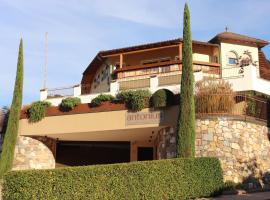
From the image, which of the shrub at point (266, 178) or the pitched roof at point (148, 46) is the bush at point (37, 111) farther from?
the shrub at point (266, 178)

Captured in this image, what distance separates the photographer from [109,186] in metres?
A: 14.0

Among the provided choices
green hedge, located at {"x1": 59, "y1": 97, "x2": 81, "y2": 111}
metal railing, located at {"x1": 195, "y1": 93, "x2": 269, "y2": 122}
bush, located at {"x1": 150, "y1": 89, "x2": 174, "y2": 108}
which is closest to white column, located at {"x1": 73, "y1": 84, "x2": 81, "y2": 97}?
green hedge, located at {"x1": 59, "y1": 97, "x2": 81, "y2": 111}

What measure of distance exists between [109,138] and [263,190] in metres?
10.8

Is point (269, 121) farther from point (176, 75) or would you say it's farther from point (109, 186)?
point (109, 186)

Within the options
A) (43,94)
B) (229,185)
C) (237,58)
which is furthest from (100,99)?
(237,58)

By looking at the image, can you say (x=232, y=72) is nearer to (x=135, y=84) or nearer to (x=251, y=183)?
(x=135, y=84)

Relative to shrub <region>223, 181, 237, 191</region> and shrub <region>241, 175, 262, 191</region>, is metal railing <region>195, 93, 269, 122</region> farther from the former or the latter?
shrub <region>223, 181, 237, 191</region>

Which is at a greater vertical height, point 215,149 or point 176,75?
point 176,75

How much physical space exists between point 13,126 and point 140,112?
25.6 feet

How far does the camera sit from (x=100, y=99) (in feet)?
80.7

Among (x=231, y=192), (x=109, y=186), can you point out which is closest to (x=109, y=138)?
(x=231, y=192)

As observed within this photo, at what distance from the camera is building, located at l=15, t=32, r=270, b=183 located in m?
22.9

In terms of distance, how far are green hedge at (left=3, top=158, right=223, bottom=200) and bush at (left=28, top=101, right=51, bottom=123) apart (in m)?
12.0

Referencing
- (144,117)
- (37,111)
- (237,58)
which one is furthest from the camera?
(237,58)
